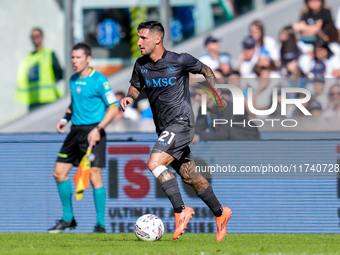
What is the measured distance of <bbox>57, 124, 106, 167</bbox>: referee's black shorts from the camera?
6.87 m

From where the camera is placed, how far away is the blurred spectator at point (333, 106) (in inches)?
283

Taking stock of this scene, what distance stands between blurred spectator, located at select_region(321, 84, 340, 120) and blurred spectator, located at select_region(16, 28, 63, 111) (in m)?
5.13

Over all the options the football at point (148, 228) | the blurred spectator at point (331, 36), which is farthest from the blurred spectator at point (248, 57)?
the football at point (148, 228)

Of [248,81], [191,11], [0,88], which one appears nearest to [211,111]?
[248,81]

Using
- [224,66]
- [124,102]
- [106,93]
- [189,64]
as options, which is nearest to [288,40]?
[224,66]

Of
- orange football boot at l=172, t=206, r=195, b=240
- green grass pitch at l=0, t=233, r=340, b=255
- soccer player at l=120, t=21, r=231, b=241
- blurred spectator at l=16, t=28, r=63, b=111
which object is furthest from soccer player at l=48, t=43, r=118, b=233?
blurred spectator at l=16, t=28, r=63, b=111

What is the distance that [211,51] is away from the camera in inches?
382

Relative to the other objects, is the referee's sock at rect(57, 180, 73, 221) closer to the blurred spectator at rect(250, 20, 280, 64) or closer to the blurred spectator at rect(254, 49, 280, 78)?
the blurred spectator at rect(254, 49, 280, 78)

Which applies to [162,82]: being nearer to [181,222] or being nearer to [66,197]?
[181,222]

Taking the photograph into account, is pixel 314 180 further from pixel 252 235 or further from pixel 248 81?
pixel 248 81

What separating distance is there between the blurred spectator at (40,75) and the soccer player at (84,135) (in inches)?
140

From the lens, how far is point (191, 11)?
10.6 meters

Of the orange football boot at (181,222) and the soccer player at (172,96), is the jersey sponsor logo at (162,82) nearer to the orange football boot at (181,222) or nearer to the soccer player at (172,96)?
the soccer player at (172,96)

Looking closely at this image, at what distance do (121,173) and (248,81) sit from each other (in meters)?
2.02
